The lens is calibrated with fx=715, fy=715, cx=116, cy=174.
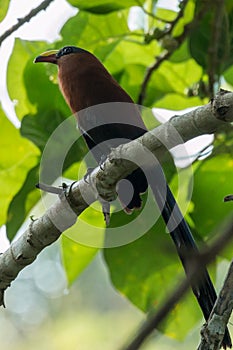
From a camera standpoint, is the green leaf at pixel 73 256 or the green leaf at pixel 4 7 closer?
the green leaf at pixel 4 7

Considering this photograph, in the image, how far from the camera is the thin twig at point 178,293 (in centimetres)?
53

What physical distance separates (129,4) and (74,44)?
29cm

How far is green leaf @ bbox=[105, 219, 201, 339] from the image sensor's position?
2.45m

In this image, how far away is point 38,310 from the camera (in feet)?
28.6

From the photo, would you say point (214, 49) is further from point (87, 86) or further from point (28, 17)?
point (28, 17)

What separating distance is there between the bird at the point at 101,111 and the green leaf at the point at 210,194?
244mm

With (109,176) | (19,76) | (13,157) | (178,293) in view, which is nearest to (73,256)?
(13,157)

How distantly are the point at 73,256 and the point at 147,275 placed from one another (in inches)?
11.0

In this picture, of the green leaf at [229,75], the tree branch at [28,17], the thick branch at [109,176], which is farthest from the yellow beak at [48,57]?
the thick branch at [109,176]

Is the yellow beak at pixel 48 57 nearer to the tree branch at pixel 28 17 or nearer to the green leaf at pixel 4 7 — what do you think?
the green leaf at pixel 4 7

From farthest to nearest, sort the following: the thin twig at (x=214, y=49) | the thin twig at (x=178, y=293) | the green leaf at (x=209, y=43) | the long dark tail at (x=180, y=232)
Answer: the green leaf at (x=209, y=43), the thin twig at (x=214, y=49), the long dark tail at (x=180, y=232), the thin twig at (x=178, y=293)

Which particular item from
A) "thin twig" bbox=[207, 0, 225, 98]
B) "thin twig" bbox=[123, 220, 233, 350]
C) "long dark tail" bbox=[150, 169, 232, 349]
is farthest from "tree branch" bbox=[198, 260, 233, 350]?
"thin twig" bbox=[207, 0, 225, 98]

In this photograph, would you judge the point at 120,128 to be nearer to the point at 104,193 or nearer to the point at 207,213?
the point at 207,213

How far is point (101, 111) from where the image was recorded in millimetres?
2600
